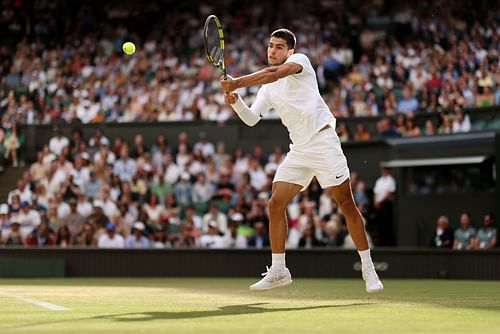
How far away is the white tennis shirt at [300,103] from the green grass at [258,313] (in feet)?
5.06

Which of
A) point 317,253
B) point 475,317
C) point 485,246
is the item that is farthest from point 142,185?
point 475,317

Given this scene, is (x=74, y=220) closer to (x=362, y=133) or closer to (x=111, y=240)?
(x=111, y=240)

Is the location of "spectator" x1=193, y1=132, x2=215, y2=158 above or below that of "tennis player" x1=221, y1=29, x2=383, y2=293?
above

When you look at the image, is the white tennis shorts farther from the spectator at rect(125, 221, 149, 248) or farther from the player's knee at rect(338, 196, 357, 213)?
the spectator at rect(125, 221, 149, 248)

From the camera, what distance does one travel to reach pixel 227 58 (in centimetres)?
2492

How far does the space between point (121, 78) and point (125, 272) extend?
853 cm

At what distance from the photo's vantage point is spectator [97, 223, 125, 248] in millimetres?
17969

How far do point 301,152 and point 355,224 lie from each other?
82 centimetres

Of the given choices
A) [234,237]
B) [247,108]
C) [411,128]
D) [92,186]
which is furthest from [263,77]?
[92,186]

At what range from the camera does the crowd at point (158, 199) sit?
1809cm

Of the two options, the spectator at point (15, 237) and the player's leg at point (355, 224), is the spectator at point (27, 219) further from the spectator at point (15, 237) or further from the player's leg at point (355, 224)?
the player's leg at point (355, 224)

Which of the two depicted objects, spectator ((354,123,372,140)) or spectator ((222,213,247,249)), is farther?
spectator ((354,123,372,140))

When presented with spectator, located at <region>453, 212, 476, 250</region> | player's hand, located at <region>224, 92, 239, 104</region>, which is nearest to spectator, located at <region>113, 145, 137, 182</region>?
spectator, located at <region>453, 212, 476, 250</region>

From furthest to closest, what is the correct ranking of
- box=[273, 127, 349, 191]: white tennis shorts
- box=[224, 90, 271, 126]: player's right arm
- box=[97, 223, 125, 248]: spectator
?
1. box=[97, 223, 125, 248]: spectator
2. box=[273, 127, 349, 191]: white tennis shorts
3. box=[224, 90, 271, 126]: player's right arm
